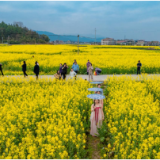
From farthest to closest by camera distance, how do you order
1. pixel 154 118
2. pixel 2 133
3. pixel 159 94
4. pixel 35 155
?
pixel 159 94 < pixel 154 118 < pixel 2 133 < pixel 35 155

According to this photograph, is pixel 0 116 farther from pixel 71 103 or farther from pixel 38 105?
pixel 71 103

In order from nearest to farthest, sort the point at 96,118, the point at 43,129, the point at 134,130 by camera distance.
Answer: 1. the point at 134,130
2. the point at 43,129
3. the point at 96,118

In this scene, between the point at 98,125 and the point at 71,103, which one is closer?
the point at 98,125

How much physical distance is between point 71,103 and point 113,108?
1936 millimetres

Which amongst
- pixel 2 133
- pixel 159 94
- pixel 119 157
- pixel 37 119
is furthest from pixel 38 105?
pixel 159 94

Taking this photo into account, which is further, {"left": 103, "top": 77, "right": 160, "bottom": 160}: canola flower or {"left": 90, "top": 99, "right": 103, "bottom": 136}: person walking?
{"left": 90, "top": 99, "right": 103, "bottom": 136}: person walking

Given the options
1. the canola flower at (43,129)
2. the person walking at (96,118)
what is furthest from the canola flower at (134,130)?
the canola flower at (43,129)

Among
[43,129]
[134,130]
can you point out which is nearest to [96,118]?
[134,130]

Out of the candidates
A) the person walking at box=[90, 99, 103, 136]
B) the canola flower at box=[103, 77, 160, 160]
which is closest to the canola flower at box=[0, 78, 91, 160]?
the person walking at box=[90, 99, 103, 136]

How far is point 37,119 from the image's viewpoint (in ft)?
21.8

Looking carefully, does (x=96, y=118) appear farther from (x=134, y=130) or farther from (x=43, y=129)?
(x=43, y=129)

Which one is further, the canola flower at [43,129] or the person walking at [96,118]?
the person walking at [96,118]

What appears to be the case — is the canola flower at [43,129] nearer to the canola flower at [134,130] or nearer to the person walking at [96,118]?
the person walking at [96,118]

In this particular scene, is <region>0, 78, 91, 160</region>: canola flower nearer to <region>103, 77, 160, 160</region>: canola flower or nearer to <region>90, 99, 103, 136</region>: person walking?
<region>90, 99, 103, 136</region>: person walking
